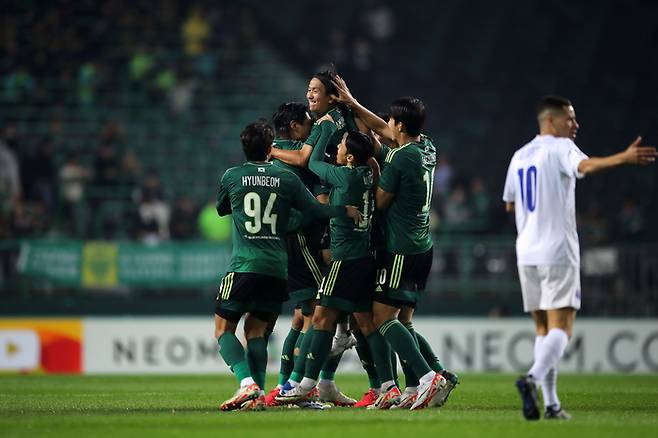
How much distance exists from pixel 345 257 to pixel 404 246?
1.73 ft

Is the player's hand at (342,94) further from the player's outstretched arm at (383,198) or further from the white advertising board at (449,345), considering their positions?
the white advertising board at (449,345)

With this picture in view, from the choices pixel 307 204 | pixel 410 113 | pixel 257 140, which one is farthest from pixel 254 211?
pixel 410 113

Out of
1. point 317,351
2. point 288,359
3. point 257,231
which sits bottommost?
point 288,359

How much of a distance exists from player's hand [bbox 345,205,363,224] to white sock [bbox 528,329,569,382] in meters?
2.11

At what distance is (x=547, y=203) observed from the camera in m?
9.21

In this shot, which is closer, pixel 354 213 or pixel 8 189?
pixel 354 213

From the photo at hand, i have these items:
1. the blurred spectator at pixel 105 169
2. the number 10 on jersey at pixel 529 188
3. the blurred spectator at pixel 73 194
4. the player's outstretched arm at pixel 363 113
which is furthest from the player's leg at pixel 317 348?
the blurred spectator at pixel 105 169

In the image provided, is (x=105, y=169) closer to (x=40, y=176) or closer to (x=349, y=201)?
(x=40, y=176)

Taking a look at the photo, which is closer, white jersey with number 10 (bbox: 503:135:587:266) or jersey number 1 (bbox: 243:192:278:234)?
white jersey with number 10 (bbox: 503:135:587:266)

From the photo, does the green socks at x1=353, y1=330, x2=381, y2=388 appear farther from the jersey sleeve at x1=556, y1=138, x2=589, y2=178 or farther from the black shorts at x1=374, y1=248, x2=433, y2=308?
the jersey sleeve at x1=556, y1=138, x2=589, y2=178

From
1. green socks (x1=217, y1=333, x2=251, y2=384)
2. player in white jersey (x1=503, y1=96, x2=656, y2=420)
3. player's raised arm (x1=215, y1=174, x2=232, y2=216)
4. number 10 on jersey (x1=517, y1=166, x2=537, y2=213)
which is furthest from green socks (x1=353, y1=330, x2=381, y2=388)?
number 10 on jersey (x1=517, y1=166, x2=537, y2=213)

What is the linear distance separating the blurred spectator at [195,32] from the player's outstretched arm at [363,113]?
17.8 m

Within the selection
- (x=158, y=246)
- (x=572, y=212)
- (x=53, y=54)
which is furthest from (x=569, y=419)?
(x=53, y=54)

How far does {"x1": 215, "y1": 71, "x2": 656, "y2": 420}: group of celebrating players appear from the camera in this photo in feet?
30.8
